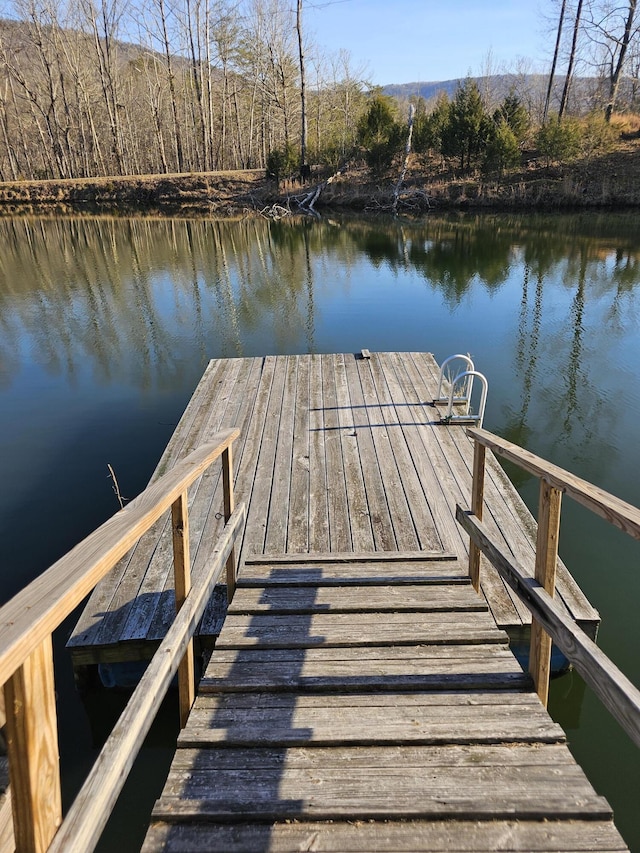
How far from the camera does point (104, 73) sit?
131 ft

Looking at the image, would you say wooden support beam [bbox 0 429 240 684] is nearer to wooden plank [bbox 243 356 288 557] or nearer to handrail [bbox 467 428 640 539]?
handrail [bbox 467 428 640 539]

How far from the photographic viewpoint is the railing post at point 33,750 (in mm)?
974

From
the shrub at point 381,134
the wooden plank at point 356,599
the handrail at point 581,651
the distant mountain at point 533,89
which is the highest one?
the distant mountain at point 533,89

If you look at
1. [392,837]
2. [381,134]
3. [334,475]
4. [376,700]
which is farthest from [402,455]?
[381,134]

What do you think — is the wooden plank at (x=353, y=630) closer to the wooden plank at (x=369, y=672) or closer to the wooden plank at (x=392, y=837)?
the wooden plank at (x=369, y=672)

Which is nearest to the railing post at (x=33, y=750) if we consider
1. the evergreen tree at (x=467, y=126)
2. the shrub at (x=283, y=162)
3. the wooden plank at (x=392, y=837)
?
the wooden plank at (x=392, y=837)

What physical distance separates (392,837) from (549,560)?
1.10 metres

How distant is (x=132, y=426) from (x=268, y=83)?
3996cm

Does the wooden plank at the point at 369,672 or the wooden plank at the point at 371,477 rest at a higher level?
the wooden plank at the point at 369,672

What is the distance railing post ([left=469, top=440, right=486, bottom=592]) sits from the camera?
3.01 meters

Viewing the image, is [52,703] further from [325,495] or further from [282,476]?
[282,476]

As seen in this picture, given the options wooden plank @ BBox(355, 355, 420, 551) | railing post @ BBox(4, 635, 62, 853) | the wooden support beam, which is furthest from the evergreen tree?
railing post @ BBox(4, 635, 62, 853)

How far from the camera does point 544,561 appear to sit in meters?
2.23

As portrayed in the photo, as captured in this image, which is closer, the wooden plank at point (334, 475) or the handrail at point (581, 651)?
the handrail at point (581, 651)
